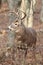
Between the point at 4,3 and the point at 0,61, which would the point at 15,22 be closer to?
the point at 0,61

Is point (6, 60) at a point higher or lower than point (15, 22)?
lower

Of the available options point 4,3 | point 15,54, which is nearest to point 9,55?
point 15,54

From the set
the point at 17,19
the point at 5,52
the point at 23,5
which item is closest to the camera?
the point at 17,19

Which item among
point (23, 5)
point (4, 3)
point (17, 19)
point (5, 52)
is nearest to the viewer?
point (17, 19)

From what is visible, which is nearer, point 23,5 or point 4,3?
point 23,5

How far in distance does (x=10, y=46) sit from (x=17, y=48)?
872 millimetres

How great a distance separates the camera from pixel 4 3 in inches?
1197

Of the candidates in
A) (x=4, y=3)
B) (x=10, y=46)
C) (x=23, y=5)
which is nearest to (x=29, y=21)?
(x=23, y=5)

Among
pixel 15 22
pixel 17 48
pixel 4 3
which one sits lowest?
pixel 4 3

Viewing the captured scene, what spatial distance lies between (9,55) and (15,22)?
1.42m

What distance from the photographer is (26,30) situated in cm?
1043

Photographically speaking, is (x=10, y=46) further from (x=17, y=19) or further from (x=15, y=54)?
(x=17, y=19)

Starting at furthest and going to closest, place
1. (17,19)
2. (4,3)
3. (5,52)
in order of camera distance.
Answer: (4,3)
(5,52)
(17,19)

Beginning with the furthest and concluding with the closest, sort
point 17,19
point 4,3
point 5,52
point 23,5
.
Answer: point 4,3
point 23,5
point 5,52
point 17,19
